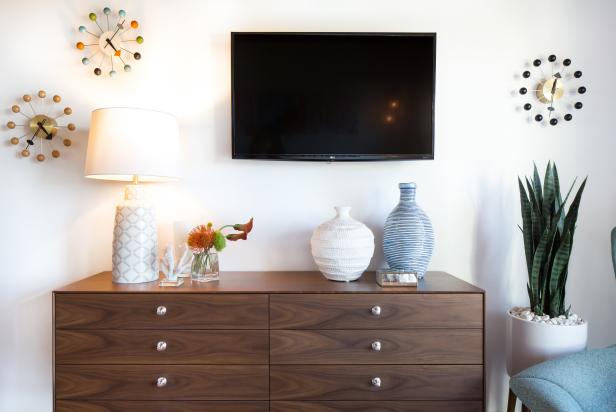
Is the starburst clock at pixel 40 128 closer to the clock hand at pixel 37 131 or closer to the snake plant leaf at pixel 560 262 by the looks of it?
the clock hand at pixel 37 131

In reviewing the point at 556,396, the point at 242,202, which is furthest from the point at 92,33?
the point at 556,396

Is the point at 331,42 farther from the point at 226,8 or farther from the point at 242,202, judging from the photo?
the point at 242,202

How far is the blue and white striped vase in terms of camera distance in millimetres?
1538

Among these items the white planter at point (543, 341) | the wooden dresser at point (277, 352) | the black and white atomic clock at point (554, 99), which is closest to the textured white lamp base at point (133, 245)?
the wooden dresser at point (277, 352)

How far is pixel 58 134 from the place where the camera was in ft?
5.75

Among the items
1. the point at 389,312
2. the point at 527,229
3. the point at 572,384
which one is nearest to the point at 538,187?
the point at 527,229

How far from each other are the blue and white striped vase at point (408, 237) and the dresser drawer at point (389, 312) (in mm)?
233

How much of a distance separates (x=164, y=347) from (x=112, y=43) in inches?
57.4

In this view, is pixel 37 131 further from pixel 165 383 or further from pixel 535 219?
pixel 535 219

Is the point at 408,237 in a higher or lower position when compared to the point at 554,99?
lower

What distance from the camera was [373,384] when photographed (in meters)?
1.33

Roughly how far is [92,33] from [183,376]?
1.68 metres

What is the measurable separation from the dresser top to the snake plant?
37 cm

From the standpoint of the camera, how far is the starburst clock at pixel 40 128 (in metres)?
1.72
